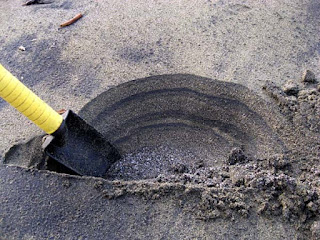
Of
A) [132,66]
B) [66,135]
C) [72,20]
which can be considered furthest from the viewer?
[72,20]

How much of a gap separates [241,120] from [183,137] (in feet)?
1.52

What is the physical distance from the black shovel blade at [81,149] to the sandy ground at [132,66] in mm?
251

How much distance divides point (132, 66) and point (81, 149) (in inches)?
31.4

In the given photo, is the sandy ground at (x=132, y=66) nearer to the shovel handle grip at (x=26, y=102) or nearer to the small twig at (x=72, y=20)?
the small twig at (x=72, y=20)

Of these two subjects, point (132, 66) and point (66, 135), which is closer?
point (66, 135)

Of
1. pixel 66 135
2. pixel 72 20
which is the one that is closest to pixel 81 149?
pixel 66 135

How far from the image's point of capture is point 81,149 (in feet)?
7.82

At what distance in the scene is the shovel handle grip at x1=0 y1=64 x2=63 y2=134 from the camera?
5.58 ft

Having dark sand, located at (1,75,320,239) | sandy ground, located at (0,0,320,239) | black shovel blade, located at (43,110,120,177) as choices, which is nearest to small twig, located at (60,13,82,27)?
sandy ground, located at (0,0,320,239)

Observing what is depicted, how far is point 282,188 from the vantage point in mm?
1915

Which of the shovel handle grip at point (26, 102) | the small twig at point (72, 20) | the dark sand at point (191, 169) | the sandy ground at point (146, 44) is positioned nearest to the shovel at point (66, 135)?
the shovel handle grip at point (26, 102)

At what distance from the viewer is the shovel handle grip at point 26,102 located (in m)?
1.70

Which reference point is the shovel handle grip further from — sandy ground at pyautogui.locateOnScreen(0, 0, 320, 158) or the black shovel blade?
sandy ground at pyautogui.locateOnScreen(0, 0, 320, 158)

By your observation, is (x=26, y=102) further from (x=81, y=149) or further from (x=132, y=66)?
A: (x=132, y=66)
